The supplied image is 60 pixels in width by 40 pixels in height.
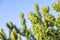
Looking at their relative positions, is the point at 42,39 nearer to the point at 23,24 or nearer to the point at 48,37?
the point at 48,37

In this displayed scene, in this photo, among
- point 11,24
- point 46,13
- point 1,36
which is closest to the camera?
point 1,36

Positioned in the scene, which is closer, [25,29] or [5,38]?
[5,38]

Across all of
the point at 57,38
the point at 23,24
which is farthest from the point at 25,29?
the point at 57,38

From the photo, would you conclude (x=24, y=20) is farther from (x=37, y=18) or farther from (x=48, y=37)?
(x=48, y=37)

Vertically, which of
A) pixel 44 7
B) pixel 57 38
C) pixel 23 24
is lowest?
pixel 57 38

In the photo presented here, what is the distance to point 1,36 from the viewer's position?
24.2 feet

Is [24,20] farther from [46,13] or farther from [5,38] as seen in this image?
[5,38]

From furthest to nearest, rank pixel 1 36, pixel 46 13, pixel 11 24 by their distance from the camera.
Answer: pixel 46 13 → pixel 11 24 → pixel 1 36

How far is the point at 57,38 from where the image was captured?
8.95 meters

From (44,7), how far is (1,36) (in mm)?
2849

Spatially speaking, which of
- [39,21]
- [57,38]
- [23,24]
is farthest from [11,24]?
[57,38]

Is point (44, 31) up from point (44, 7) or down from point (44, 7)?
down

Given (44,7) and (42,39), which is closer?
(42,39)

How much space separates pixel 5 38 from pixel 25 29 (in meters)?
1.66
